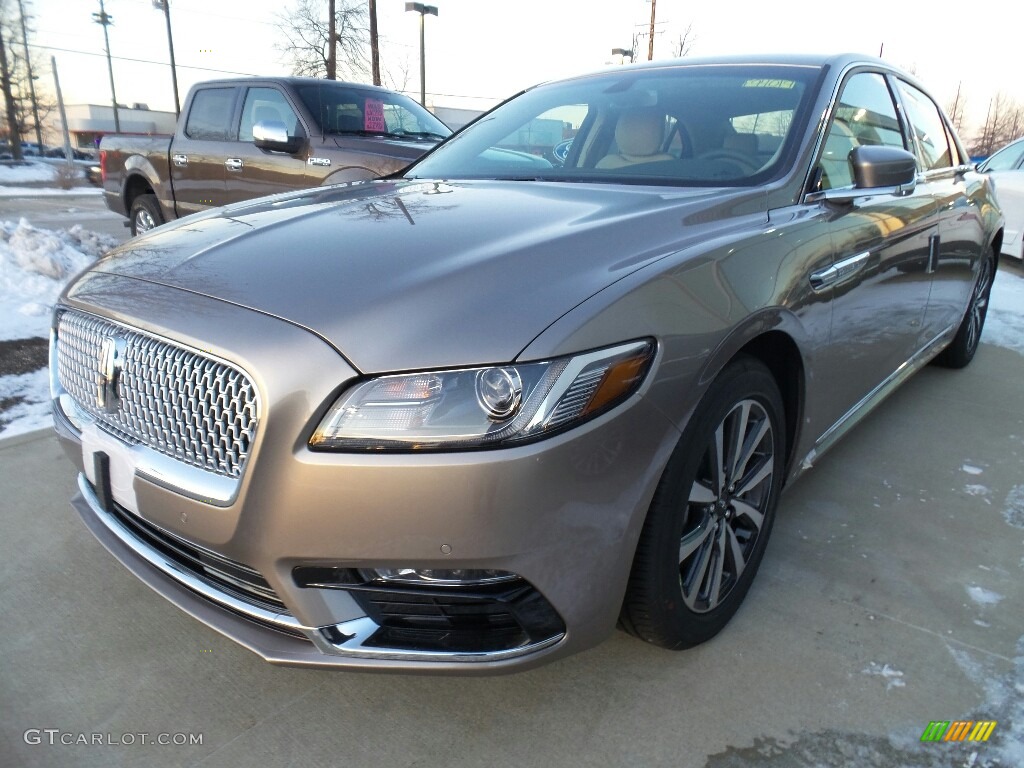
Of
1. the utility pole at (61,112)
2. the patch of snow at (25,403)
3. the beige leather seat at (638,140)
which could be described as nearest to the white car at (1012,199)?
the beige leather seat at (638,140)

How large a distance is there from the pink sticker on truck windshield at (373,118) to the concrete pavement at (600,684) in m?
4.63

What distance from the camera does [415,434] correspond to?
1.46 meters

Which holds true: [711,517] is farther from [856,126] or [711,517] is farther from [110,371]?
[856,126]

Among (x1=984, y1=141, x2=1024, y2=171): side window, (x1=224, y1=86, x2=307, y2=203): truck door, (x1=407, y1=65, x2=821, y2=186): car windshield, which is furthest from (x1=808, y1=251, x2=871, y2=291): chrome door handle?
(x1=984, y1=141, x2=1024, y2=171): side window

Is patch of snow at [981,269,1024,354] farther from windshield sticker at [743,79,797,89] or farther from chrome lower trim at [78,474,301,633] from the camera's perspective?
chrome lower trim at [78,474,301,633]

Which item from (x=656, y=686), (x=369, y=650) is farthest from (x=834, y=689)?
(x=369, y=650)

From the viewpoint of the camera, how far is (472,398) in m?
1.46

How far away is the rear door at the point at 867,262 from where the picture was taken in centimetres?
244

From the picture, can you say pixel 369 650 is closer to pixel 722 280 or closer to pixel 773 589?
pixel 722 280

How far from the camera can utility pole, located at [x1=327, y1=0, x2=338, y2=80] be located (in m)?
17.0

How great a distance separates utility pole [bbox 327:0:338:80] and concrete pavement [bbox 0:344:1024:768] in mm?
16354

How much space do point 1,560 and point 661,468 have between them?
2235mm

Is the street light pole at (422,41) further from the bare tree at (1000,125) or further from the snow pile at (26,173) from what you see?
the bare tree at (1000,125)

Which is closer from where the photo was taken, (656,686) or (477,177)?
(656,686)
